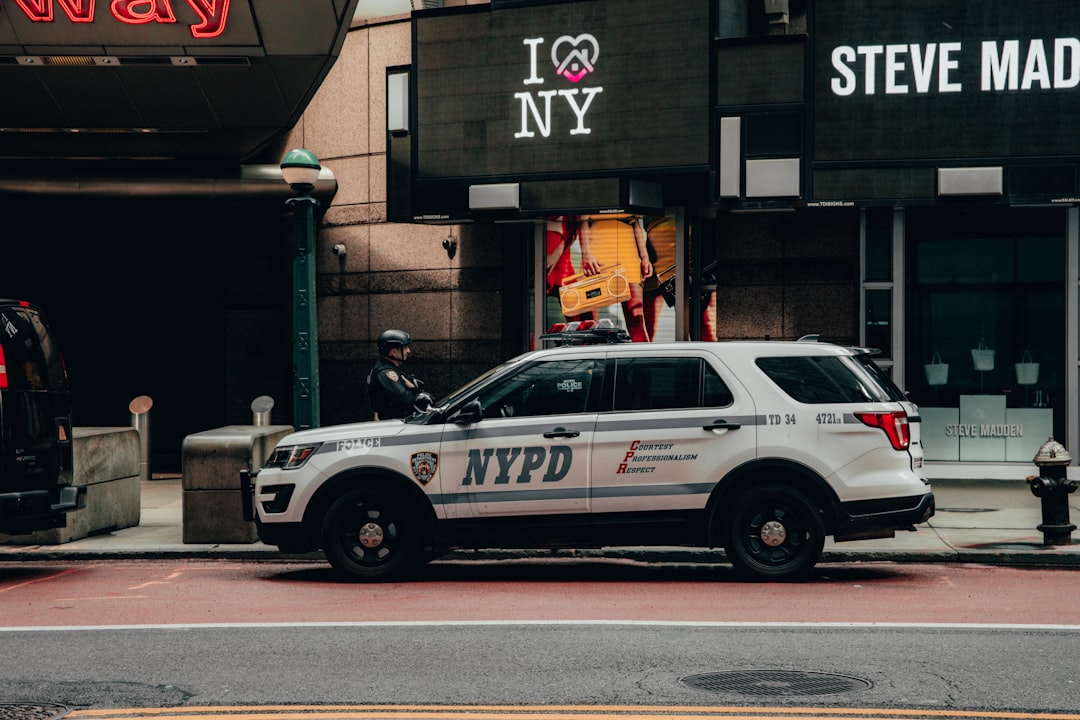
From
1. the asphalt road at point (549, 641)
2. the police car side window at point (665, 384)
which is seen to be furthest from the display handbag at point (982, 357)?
the police car side window at point (665, 384)

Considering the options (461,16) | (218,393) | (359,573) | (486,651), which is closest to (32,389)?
(359,573)

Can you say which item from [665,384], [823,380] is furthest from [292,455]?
[823,380]

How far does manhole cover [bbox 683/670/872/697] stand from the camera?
644 centimetres

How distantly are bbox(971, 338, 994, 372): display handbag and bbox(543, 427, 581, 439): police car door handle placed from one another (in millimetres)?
8148

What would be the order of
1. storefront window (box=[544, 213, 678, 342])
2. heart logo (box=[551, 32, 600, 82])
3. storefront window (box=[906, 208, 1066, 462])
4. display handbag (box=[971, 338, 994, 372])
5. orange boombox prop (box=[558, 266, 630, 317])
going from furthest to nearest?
orange boombox prop (box=[558, 266, 630, 317])
storefront window (box=[544, 213, 678, 342])
display handbag (box=[971, 338, 994, 372])
storefront window (box=[906, 208, 1066, 462])
heart logo (box=[551, 32, 600, 82])

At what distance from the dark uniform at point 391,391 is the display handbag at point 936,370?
23.7 ft

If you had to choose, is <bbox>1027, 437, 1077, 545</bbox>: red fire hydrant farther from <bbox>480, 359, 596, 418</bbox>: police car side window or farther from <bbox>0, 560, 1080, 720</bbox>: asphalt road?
<bbox>480, 359, 596, 418</bbox>: police car side window

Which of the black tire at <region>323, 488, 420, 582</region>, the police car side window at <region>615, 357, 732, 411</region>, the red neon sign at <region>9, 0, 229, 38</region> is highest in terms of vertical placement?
the red neon sign at <region>9, 0, 229, 38</region>

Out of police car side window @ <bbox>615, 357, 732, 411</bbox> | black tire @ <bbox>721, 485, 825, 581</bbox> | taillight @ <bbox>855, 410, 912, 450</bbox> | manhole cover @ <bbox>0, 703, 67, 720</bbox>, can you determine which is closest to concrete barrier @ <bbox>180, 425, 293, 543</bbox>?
police car side window @ <bbox>615, 357, 732, 411</bbox>

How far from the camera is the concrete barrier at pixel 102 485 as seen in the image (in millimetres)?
12656

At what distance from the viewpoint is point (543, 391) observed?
10.1m

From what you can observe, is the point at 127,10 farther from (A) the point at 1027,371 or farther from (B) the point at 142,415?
(A) the point at 1027,371

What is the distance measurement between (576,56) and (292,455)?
24.8 feet

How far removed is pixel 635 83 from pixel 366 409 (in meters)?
5.72
